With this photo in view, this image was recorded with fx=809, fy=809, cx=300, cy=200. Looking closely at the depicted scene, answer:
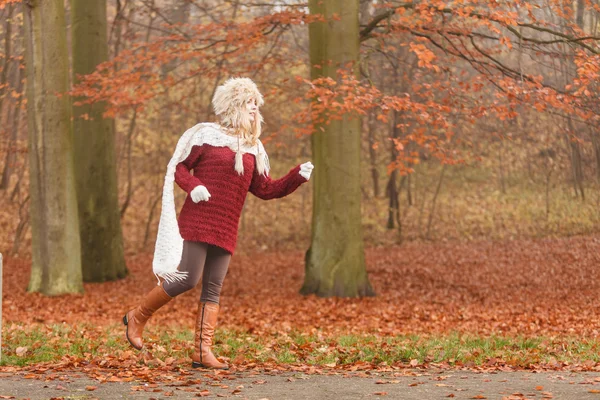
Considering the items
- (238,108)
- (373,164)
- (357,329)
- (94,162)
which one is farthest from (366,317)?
(373,164)

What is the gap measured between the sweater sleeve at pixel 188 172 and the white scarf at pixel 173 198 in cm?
3

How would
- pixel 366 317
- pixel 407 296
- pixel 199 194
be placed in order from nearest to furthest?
pixel 199 194 < pixel 366 317 < pixel 407 296

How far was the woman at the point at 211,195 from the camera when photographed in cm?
588

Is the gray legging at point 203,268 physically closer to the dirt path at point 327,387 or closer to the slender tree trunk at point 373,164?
the dirt path at point 327,387

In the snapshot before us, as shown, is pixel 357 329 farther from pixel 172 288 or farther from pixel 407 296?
pixel 407 296

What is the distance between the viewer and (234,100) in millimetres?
5969

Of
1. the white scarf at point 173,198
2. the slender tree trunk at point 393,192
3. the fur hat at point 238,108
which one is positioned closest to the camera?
the white scarf at point 173,198

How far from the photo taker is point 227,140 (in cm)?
597

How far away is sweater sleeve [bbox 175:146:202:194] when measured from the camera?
574 centimetres

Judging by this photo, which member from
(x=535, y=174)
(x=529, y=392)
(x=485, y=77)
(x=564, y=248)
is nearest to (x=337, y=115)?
(x=485, y=77)

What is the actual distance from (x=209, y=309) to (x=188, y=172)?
106 centimetres

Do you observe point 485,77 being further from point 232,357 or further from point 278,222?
point 278,222

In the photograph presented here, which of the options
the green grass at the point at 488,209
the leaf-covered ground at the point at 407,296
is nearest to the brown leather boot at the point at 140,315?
the leaf-covered ground at the point at 407,296

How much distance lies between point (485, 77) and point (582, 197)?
10.4 metres
